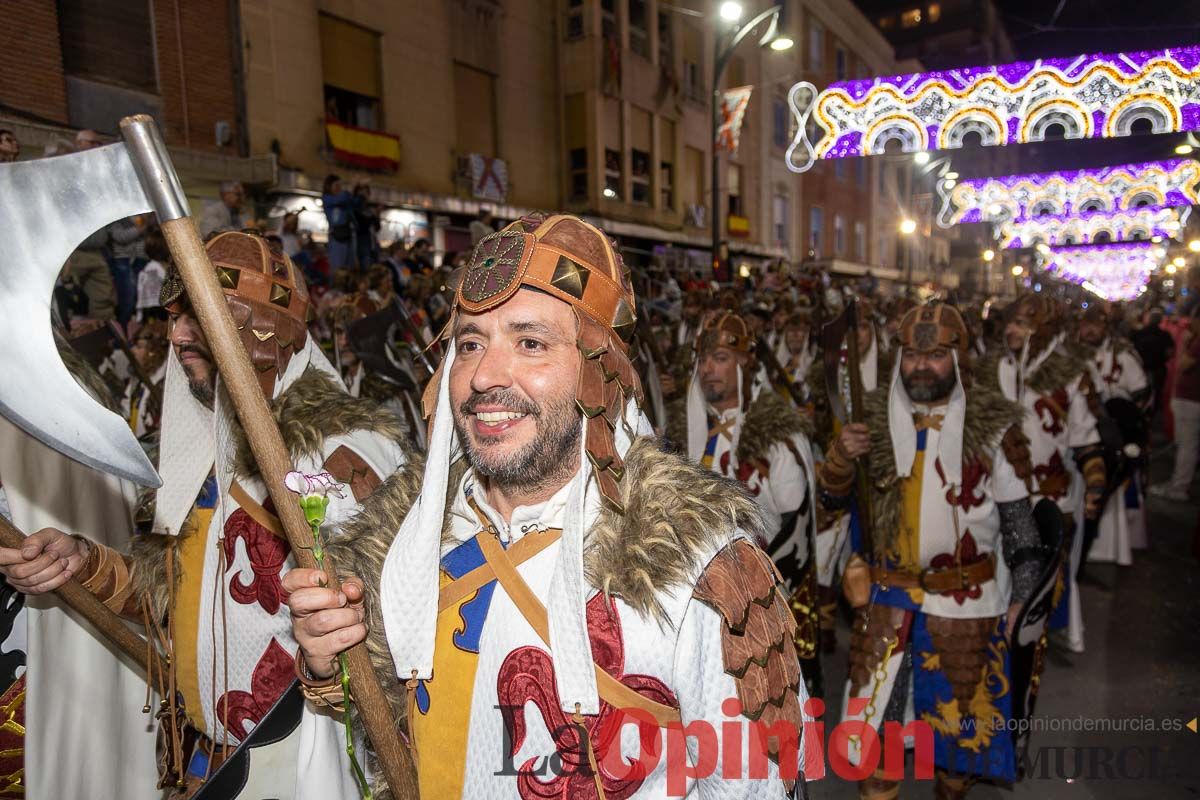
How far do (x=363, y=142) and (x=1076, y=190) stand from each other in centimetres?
1545

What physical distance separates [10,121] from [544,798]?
1009 centimetres

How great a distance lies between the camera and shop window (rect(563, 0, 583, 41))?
19094 mm

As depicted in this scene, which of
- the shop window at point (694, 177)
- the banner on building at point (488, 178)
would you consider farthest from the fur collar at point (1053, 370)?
the shop window at point (694, 177)

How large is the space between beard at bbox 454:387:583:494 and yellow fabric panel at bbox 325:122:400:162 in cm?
1338

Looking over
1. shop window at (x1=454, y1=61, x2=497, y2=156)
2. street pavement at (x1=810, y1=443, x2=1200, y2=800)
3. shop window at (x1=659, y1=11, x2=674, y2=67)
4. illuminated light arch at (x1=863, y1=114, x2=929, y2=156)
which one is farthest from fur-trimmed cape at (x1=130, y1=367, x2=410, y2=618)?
shop window at (x1=659, y1=11, x2=674, y2=67)

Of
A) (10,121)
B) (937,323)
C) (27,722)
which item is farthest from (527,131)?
(27,722)

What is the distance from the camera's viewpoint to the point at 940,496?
355 cm

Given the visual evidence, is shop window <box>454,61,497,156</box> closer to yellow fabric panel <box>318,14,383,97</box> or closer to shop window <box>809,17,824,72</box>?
yellow fabric panel <box>318,14,383,97</box>

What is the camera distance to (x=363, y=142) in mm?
13922

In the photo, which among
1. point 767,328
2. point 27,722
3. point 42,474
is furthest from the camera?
point 767,328

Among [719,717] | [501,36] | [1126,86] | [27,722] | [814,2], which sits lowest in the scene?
[27,722]

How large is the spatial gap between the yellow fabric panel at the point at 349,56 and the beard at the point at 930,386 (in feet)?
44.0

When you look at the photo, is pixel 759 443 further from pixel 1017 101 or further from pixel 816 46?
pixel 816 46

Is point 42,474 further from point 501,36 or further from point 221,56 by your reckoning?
point 501,36
